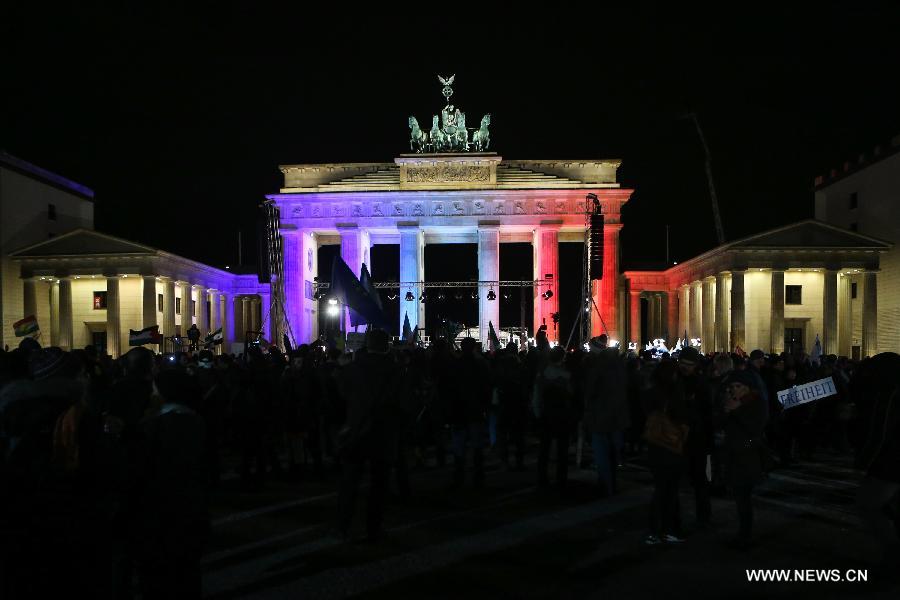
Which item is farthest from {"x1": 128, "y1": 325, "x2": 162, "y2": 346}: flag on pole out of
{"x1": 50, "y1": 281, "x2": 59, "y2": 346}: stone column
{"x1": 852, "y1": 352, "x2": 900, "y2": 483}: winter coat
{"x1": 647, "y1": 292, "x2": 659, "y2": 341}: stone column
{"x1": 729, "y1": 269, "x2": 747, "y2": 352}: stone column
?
{"x1": 647, "y1": 292, "x2": 659, "y2": 341}: stone column

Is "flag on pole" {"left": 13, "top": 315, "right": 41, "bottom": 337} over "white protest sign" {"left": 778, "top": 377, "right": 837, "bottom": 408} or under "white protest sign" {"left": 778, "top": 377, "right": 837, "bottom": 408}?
over

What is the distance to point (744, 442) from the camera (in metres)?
7.39

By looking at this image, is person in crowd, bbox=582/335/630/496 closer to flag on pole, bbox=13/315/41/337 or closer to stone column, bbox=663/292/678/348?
flag on pole, bbox=13/315/41/337

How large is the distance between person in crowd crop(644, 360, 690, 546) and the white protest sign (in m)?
4.78

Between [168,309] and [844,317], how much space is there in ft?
138

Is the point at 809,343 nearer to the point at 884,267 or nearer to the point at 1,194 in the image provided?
the point at 884,267

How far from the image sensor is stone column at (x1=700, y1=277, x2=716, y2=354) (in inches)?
1893

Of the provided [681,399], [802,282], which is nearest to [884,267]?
[802,282]

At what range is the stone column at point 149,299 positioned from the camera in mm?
44312

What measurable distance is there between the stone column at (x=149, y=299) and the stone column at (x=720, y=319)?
Result: 32.5 meters

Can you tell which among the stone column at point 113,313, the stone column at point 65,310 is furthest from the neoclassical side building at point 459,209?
the stone column at point 65,310

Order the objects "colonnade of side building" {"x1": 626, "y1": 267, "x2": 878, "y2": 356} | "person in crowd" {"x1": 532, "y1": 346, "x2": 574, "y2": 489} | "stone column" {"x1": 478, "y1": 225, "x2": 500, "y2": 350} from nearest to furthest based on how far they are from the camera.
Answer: "person in crowd" {"x1": 532, "y1": 346, "x2": 574, "y2": 489} < "colonnade of side building" {"x1": 626, "y1": 267, "x2": 878, "y2": 356} < "stone column" {"x1": 478, "y1": 225, "x2": 500, "y2": 350}

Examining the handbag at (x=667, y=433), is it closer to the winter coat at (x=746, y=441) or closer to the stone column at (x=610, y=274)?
the winter coat at (x=746, y=441)

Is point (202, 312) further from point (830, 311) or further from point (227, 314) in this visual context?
point (830, 311)
